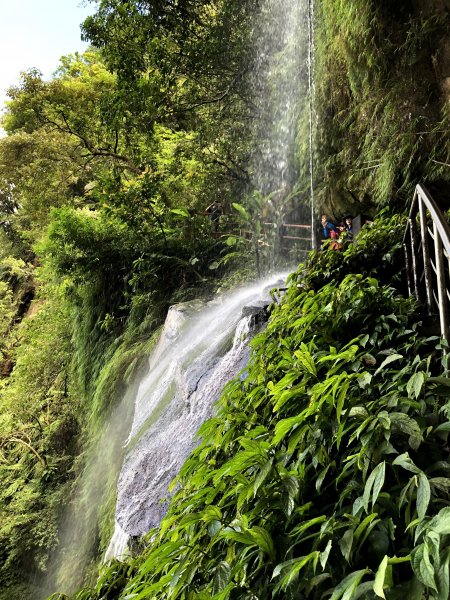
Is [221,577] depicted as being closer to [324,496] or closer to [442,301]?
[324,496]

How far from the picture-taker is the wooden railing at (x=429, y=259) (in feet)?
8.21

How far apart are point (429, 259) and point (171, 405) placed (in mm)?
3352

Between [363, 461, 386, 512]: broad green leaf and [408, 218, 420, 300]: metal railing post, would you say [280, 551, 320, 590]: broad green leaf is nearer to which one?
[363, 461, 386, 512]: broad green leaf

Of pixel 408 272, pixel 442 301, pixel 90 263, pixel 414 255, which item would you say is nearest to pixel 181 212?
pixel 90 263

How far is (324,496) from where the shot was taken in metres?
1.77

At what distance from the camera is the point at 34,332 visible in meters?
13.0

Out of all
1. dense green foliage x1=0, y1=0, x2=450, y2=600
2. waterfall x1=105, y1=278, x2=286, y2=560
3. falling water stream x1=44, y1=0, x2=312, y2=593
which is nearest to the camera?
dense green foliage x1=0, y1=0, x2=450, y2=600

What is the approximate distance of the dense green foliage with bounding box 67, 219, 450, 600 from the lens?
4.42 feet

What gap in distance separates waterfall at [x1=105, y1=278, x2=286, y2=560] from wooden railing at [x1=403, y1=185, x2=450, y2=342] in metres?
1.76

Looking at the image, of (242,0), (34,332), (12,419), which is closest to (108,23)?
(242,0)

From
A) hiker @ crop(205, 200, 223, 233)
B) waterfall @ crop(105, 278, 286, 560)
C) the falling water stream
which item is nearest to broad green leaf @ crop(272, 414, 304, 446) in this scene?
waterfall @ crop(105, 278, 286, 560)

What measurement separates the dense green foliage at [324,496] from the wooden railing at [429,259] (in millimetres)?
339

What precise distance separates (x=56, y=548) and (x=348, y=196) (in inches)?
306

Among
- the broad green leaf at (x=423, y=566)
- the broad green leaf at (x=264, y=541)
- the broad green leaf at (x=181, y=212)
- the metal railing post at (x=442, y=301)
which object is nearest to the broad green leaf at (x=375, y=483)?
the broad green leaf at (x=423, y=566)
